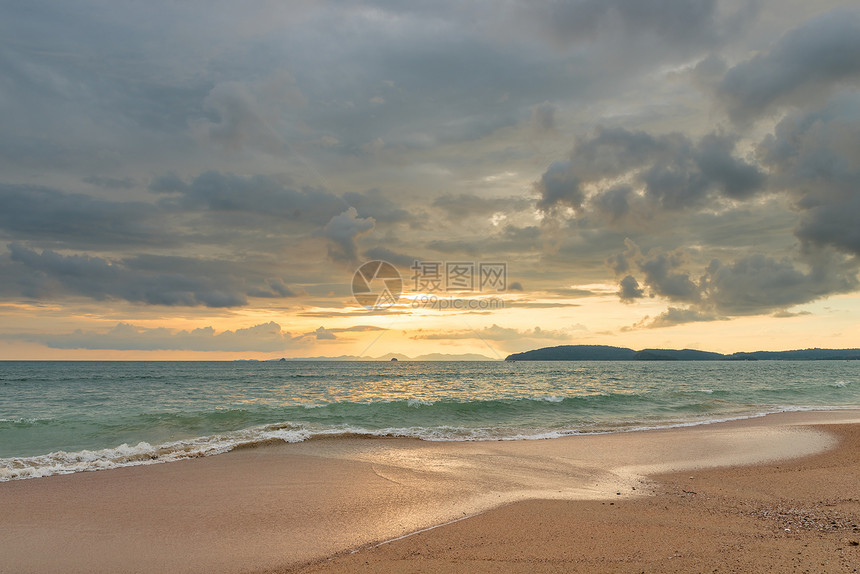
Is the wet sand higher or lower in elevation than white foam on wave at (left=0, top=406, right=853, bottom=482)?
higher

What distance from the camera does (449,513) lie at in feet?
24.2

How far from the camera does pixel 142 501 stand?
8.48 m

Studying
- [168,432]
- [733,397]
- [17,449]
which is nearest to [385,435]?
[168,432]

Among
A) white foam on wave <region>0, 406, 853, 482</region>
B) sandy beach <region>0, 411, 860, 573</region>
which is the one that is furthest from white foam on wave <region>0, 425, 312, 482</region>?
sandy beach <region>0, 411, 860, 573</region>

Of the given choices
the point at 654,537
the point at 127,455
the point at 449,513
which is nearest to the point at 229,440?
the point at 127,455

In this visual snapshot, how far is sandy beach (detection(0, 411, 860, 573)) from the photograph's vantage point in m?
5.62

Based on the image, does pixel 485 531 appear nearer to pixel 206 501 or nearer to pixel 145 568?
Answer: pixel 145 568

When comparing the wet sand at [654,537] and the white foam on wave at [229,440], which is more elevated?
the wet sand at [654,537]

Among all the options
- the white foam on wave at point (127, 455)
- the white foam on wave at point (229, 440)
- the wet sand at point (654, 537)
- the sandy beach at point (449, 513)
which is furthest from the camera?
the white foam on wave at point (229, 440)

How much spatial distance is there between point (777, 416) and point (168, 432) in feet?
84.8

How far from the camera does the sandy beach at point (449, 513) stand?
562 cm

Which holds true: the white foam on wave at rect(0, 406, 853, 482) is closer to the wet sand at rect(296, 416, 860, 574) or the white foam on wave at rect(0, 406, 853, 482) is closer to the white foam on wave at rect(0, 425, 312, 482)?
the white foam on wave at rect(0, 425, 312, 482)

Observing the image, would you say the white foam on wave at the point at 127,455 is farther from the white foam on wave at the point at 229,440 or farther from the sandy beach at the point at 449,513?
the sandy beach at the point at 449,513

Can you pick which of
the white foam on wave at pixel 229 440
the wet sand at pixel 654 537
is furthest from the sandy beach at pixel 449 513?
the white foam on wave at pixel 229 440
